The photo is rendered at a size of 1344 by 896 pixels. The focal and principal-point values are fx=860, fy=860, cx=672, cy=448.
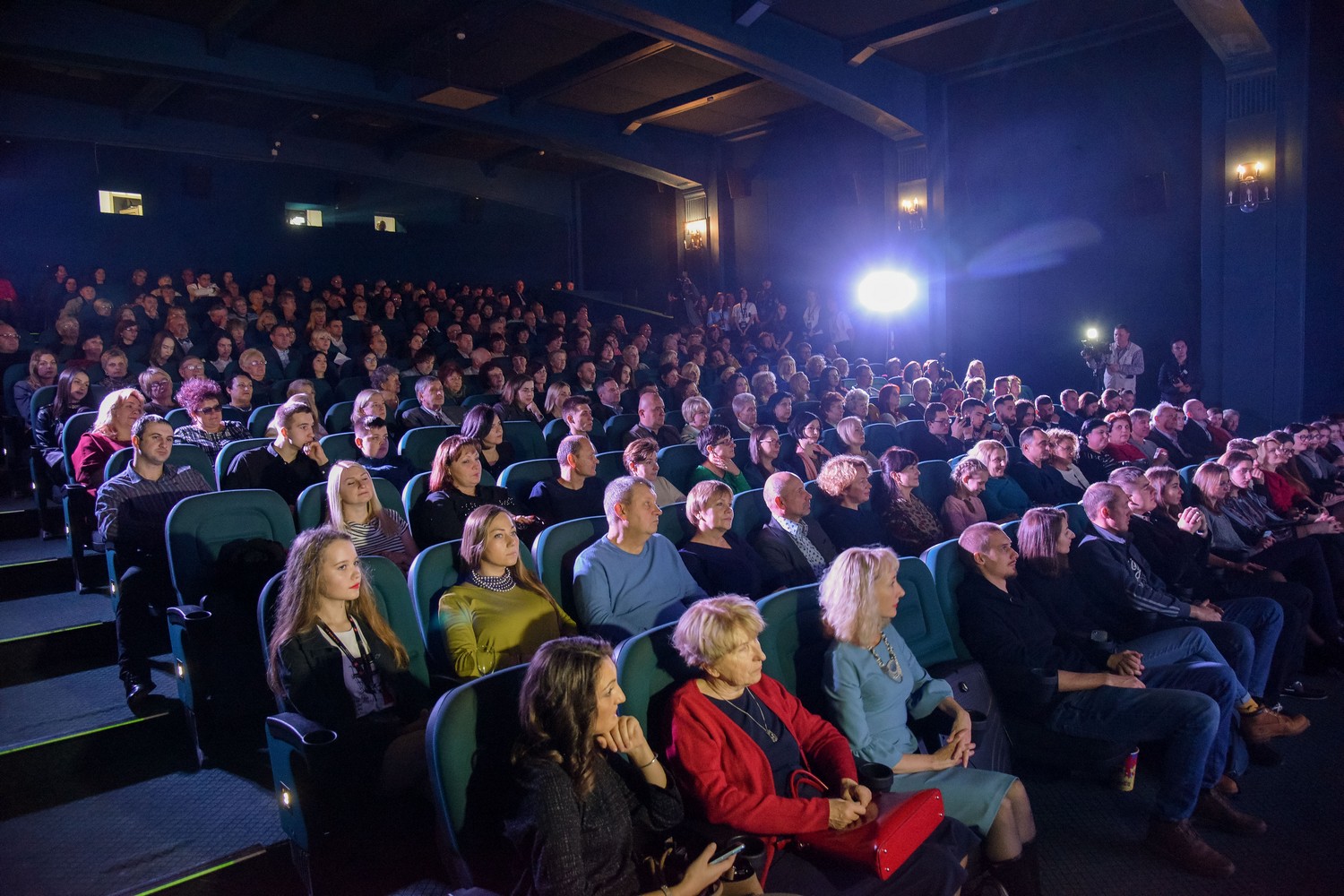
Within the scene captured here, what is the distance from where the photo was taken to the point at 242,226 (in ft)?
38.3

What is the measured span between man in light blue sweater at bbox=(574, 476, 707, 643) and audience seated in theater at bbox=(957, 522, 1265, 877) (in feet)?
2.93

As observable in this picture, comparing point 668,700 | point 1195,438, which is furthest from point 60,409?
point 1195,438

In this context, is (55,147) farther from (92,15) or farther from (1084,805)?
(1084,805)

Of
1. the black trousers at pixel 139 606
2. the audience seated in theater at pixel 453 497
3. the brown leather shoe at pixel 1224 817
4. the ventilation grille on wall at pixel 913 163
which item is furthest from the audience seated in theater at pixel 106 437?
the ventilation grille on wall at pixel 913 163

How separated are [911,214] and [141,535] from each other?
8973 mm

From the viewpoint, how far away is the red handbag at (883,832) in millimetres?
1724

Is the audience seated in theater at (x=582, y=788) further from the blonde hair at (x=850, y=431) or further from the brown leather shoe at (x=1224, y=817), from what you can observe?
the blonde hair at (x=850, y=431)

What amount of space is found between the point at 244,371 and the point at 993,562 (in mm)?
4649

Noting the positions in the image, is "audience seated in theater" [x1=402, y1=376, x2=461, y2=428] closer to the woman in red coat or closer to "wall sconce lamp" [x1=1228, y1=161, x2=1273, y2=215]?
the woman in red coat

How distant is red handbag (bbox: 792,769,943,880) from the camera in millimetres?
1724

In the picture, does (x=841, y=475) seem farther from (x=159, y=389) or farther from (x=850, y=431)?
(x=159, y=389)

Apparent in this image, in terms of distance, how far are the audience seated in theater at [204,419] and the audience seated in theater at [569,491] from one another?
59.4 inches

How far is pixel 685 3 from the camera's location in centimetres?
671

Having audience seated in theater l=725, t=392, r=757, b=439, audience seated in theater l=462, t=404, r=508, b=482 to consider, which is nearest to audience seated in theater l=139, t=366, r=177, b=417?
audience seated in theater l=462, t=404, r=508, b=482
